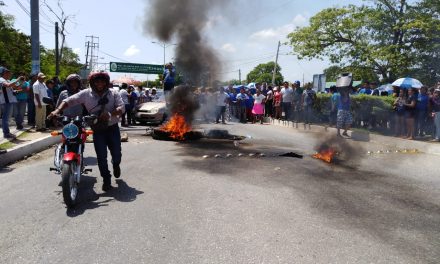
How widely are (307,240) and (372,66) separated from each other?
2340cm

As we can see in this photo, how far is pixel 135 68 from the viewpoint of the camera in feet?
169

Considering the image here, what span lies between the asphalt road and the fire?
3.08m

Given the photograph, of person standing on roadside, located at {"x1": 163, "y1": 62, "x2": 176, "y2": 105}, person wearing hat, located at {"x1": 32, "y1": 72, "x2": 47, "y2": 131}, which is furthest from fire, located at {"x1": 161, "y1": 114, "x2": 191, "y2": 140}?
person wearing hat, located at {"x1": 32, "y1": 72, "x2": 47, "y2": 131}

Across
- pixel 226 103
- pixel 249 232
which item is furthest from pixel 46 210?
pixel 226 103

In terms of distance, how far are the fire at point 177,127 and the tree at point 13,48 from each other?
2433 centimetres

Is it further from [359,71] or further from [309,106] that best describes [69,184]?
[359,71]

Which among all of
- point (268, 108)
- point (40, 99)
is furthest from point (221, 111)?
point (40, 99)

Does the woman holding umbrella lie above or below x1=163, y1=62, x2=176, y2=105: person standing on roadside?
below

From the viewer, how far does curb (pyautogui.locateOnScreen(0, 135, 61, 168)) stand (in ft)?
24.7

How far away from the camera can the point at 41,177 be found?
6391 mm

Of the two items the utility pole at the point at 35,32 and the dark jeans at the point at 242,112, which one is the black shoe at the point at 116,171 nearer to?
the utility pole at the point at 35,32

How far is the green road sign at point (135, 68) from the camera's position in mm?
51400

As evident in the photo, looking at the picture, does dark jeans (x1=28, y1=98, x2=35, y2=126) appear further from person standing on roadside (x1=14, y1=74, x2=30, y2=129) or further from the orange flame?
the orange flame

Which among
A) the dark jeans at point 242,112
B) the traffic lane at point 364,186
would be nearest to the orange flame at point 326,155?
the traffic lane at point 364,186
